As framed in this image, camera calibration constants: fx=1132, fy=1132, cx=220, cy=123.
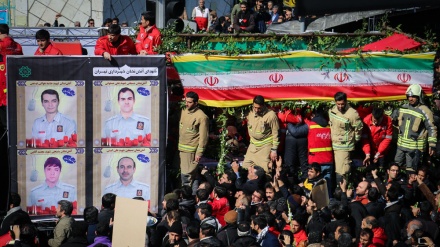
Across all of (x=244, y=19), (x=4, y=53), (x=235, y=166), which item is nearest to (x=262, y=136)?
(x=235, y=166)

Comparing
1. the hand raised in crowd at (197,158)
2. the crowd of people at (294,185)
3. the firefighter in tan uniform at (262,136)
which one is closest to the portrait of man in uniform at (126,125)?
the crowd of people at (294,185)

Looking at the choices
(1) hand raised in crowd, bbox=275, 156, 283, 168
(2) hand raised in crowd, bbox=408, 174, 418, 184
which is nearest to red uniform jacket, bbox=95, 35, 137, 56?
(1) hand raised in crowd, bbox=275, 156, 283, 168

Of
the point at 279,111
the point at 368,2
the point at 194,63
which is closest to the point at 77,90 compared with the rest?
the point at 194,63

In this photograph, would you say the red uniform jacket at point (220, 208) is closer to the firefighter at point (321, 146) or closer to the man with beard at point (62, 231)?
the man with beard at point (62, 231)

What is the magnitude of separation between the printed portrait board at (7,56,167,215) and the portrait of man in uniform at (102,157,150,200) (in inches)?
0.6

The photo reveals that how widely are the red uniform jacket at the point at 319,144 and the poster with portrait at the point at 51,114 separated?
12.5 feet

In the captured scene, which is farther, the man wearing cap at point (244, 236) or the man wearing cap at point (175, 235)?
the man wearing cap at point (175, 235)

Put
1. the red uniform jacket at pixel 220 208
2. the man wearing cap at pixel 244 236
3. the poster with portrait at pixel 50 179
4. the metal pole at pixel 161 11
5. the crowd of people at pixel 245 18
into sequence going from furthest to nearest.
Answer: the crowd of people at pixel 245 18
the metal pole at pixel 161 11
the poster with portrait at pixel 50 179
the red uniform jacket at pixel 220 208
the man wearing cap at pixel 244 236

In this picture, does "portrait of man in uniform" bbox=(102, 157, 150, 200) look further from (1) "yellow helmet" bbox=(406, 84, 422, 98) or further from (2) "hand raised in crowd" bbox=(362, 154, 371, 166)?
(1) "yellow helmet" bbox=(406, 84, 422, 98)

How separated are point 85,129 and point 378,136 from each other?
4928 millimetres

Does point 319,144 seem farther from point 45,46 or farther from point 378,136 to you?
point 45,46

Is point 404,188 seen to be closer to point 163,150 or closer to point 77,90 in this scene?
point 163,150

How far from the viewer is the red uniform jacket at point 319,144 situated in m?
18.7

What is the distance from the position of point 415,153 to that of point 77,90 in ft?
18.6
